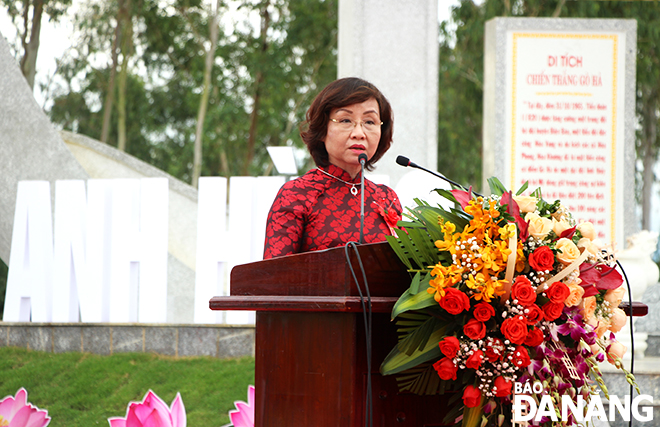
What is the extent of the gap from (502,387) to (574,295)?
234 millimetres

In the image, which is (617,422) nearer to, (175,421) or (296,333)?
(175,421)

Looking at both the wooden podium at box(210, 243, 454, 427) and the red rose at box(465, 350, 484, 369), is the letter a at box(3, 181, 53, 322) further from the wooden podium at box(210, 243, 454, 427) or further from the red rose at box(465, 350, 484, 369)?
the red rose at box(465, 350, 484, 369)

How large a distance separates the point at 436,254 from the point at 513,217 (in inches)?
6.8

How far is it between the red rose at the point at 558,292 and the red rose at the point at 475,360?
0.18 metres

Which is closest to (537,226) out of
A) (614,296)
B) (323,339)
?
(614,296)

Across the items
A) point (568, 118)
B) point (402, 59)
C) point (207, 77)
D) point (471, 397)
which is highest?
point (207, 77)

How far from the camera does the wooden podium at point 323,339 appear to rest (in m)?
1.42

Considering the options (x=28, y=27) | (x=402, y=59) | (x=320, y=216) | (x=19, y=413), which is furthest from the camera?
(x=28, y=27)

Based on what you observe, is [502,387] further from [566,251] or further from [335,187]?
[335,187]

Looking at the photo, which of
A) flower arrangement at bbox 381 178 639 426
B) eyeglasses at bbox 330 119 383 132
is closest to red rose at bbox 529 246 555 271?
flower arrangement at bbox 381 178 639 426

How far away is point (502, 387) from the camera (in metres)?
1.30

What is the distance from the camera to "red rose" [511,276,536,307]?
1296mm

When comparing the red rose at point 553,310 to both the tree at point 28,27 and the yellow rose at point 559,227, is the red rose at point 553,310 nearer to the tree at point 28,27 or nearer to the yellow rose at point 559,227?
the yellow rose at point 559,227

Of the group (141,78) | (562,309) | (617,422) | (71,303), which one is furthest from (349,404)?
(141,78)
